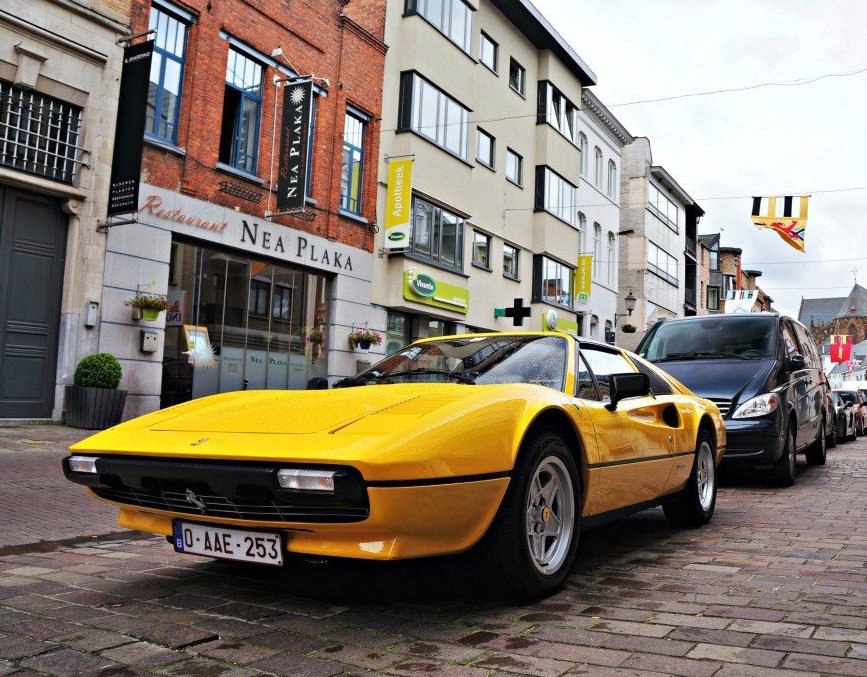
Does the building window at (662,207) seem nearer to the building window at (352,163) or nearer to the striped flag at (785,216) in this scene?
the striped flag at (785,216)

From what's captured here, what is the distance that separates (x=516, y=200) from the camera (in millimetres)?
25344

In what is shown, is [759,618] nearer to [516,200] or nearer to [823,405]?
[823,405]

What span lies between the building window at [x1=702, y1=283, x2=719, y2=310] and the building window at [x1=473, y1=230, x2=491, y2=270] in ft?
132

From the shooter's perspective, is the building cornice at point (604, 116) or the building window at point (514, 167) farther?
the building cornice at point (604, 116)

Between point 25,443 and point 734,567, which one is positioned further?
point 25,443

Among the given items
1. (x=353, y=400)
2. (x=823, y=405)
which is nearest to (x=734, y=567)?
(x=353, y=400)

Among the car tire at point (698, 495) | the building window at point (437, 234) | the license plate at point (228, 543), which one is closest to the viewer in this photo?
the license plate at point (228, 543)

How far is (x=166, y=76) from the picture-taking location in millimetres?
13648

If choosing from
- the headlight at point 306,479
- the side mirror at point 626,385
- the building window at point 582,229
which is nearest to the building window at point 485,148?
the building window at point 582,229

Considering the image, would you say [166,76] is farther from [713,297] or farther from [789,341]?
[713,297]

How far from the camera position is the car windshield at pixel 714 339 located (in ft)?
30.0

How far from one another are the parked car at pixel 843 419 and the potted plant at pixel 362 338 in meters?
10.0

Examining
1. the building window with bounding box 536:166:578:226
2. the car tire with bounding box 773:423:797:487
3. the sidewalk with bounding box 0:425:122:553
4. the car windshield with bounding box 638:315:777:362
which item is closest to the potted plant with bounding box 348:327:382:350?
the sidewalk with bounding box 0:425:122:553

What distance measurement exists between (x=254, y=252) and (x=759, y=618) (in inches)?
→ 508
